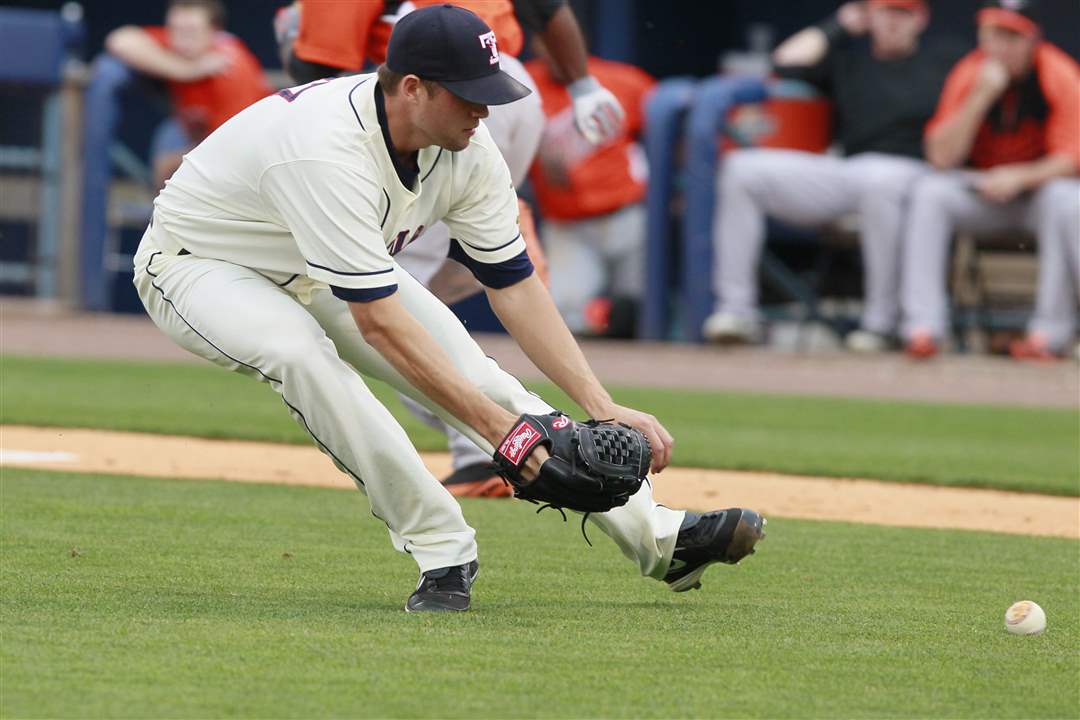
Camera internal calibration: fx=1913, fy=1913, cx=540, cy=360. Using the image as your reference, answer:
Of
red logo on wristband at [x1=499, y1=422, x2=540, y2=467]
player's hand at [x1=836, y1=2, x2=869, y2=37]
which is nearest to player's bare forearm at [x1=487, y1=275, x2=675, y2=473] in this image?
red logo on wristband at [x1=499, y1=422, x2=540, y2=467]

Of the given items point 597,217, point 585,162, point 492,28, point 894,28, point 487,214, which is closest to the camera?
point 487,214

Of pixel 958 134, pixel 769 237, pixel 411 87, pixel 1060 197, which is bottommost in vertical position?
pixel 769 237

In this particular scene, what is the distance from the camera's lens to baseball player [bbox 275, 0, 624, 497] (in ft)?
20.6

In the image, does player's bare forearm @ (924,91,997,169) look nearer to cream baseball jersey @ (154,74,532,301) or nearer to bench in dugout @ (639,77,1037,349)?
bench in dugout @ (639,77,1037,349)

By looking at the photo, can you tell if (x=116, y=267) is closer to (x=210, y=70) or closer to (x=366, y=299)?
(x=210, y=70)

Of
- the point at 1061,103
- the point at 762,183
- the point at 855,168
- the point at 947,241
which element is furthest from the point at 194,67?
the point at 1061,103

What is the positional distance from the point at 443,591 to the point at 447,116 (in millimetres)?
1043

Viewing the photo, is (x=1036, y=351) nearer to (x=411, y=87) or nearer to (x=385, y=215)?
(x=385, y=215)

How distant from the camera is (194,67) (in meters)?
13.5

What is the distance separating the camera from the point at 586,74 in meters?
6.84

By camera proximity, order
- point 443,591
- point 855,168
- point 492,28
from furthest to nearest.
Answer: point 855,168, point 492,28, point 443,591

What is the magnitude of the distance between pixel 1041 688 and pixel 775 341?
32.4 ft

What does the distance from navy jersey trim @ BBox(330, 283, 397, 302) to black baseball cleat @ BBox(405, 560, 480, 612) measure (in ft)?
2.10

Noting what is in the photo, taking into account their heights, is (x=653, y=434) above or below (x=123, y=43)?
above
